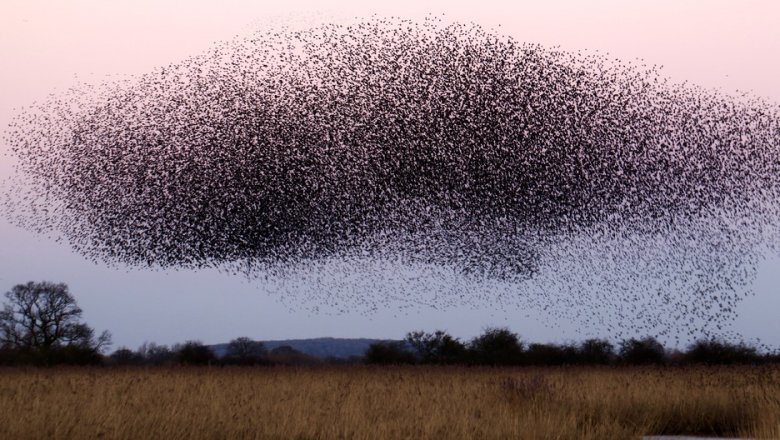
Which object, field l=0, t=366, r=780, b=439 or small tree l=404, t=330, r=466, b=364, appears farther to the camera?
small tree l=404, t=330, r=466, b=364

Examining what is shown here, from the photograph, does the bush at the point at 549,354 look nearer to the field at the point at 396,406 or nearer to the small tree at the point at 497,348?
the small tree at the point at 497,348

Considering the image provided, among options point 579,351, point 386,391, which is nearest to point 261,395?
point 386,391

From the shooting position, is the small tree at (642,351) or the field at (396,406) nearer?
the field at (396,406)

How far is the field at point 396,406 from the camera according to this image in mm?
12477

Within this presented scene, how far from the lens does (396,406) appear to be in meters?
15.3

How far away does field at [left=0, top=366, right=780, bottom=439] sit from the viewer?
1248 centimetres

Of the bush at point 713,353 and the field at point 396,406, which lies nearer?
the field at point 396,406

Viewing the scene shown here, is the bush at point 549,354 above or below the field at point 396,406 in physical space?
above

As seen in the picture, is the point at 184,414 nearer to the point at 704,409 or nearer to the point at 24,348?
the point at 704,409

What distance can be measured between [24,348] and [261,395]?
75.2 ft

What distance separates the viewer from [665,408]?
1647 cm

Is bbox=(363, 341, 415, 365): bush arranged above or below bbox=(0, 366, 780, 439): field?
above

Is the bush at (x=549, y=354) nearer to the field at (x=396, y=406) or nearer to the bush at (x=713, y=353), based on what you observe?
the bush at (x=713, y=353)

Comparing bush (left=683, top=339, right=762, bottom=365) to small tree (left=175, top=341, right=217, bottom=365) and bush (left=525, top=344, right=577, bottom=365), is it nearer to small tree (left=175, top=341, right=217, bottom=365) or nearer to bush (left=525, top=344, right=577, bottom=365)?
bush (left=525, top=344, right=577, bottom=365)
